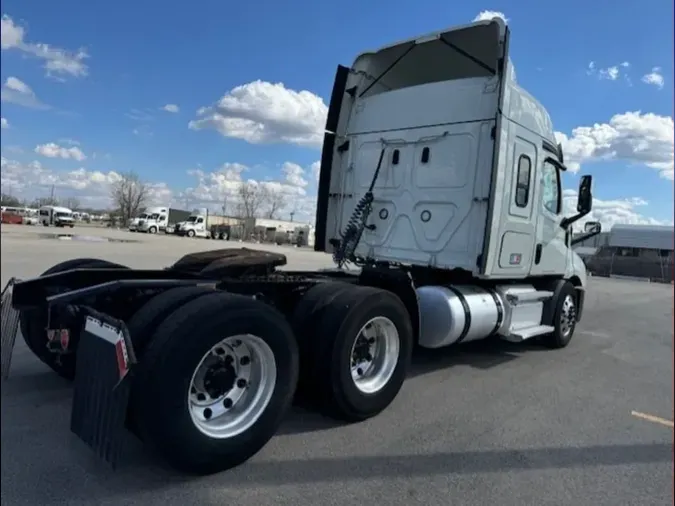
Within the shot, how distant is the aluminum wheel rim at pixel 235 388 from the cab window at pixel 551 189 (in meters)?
4.85

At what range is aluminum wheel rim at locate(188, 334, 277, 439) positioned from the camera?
3371 millimetres

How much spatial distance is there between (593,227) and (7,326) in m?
7.88

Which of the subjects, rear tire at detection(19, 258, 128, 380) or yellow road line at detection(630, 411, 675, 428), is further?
yellow road line at detection(630, 411, 675, 428)

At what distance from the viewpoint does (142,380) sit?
9.64ft

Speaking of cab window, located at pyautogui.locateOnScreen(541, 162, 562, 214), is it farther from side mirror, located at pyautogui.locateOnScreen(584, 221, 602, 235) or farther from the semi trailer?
side mirror, located at pyautogui.locateOnScreen(584, 221, 602, 235)

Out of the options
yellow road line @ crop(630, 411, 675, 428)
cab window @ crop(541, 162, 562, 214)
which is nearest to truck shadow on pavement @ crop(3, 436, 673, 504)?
yellow road line @ crop(630, 411, 675, 428)

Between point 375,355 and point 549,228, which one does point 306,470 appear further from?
point 549,228

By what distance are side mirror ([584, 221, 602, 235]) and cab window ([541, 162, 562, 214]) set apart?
926 millimetres

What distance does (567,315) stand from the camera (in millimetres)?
7934

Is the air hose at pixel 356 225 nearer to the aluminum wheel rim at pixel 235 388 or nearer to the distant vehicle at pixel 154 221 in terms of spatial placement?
the aluminum wheel rim at pixel 235 388

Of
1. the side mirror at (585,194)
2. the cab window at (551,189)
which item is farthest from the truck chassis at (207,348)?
the side mirror at (585,194)

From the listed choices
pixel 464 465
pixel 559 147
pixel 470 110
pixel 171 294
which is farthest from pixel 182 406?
pixel 559 147

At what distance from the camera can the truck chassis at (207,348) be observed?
2.99 m

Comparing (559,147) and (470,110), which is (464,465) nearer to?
(470,110)
